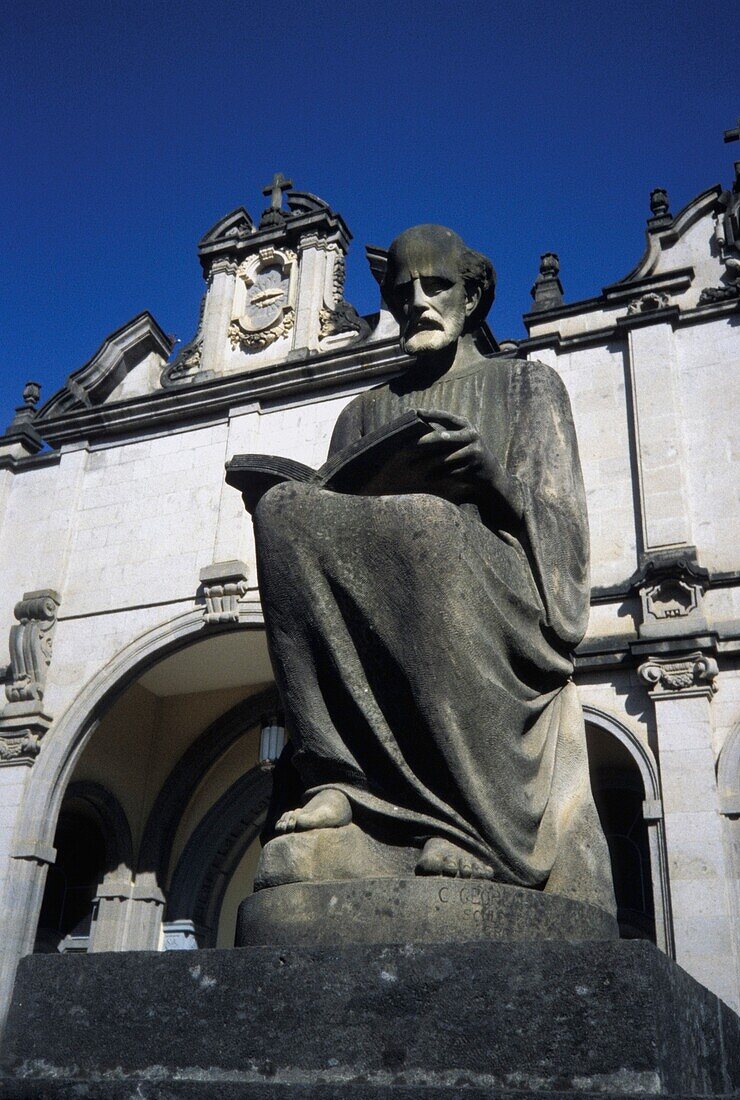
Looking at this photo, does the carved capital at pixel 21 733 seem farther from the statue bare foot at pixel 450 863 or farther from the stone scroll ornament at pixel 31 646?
the statue bare foot at pixel 450 863

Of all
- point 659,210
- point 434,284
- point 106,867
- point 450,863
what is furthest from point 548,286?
point 450,863

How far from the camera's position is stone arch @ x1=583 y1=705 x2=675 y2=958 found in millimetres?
7898

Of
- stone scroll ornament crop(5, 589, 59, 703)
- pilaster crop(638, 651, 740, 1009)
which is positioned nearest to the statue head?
pilaster crop(638, 651, 740, 1009)

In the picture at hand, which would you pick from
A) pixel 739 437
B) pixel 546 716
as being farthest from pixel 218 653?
pixel 546 716

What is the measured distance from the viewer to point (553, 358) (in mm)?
10789

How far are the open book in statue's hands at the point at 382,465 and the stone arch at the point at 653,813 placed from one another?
6.10 m

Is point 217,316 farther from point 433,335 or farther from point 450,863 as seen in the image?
point 450,863

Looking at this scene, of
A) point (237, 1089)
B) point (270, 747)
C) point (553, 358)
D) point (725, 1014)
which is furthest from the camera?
point (553, 358)

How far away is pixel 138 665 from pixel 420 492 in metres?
9.22

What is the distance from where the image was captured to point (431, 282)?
9.95 ft

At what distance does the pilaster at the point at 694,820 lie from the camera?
301 inches

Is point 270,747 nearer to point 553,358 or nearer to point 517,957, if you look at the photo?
point 553,358

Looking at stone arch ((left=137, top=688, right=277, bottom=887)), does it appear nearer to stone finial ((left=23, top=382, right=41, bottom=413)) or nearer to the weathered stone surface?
stone finial ((left=23, top=382, right=41, bottom=413))

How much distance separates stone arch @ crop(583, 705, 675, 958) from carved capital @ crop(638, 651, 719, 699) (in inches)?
15.5
